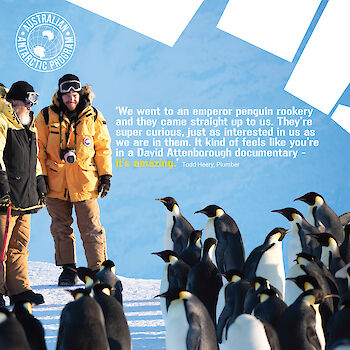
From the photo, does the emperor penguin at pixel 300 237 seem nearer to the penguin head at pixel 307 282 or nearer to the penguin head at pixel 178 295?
the penguin head at pixel 307 282

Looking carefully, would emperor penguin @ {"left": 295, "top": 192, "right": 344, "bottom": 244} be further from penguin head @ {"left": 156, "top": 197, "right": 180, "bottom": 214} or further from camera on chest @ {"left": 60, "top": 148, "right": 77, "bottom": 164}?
camera on chest @ {"left": 60, "top": 148, "right": 77, "bottom": 164}

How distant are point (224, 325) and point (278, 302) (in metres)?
0.33

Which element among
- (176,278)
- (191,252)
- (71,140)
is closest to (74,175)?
(71,140)

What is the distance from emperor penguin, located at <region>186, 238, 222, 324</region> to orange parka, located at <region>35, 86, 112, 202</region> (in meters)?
1.66

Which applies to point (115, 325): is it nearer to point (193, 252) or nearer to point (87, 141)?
point (193, 252)

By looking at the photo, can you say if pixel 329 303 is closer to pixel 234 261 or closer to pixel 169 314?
pixel 169 314

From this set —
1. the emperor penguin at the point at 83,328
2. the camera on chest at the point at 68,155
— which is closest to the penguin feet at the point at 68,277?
the camera on chest at the point at 68,155

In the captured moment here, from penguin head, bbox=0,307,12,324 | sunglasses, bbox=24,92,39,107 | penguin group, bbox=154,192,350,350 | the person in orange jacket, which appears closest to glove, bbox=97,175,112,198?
the person in orange jacket

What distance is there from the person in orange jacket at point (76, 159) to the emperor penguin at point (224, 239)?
2.85 ft

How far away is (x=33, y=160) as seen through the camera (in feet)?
13.8

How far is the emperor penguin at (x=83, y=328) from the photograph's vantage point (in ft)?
7.73

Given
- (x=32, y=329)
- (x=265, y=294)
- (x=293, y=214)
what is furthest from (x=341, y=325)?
(x=293, y=214)

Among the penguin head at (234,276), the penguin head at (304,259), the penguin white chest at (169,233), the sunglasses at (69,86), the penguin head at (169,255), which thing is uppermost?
the sunglasses at (69,86)

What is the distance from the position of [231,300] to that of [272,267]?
0.85 meters
